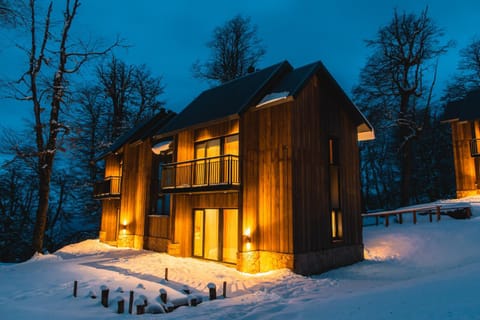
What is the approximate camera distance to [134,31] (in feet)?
503

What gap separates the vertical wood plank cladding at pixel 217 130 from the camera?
1341 centimetres

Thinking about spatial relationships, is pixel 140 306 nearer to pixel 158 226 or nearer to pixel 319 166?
pixel 319 166

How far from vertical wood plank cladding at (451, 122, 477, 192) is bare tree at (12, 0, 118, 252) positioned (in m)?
24.3

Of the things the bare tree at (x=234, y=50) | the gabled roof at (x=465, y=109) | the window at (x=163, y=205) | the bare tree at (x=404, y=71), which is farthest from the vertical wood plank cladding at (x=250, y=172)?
the gabled roof at (x=465, y=109)

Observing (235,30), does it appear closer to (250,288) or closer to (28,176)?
(28,176)

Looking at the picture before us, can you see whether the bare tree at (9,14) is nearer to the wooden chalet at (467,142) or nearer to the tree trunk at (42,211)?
the tree trunk at (42,211)

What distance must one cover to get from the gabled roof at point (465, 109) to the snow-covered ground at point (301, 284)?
6.59m

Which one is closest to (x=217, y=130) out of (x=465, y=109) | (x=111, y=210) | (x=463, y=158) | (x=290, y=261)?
(x=290, y=261)

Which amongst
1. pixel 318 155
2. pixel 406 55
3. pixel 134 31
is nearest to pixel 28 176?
pixel 318 155

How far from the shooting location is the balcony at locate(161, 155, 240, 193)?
1218 centimetres

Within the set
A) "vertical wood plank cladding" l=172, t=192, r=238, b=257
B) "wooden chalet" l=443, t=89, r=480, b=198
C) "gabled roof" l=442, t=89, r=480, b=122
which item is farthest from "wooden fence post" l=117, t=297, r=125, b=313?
"gabled roof" l=442, t=89, r=480, b=122

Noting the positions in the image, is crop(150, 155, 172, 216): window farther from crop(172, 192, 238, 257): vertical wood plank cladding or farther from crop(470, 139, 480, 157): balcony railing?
crop(470, 139, 480, 157): balcony railing

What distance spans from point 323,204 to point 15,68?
15.7 meters

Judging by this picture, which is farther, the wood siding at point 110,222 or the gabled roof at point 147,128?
the wood siding at point 110,222
